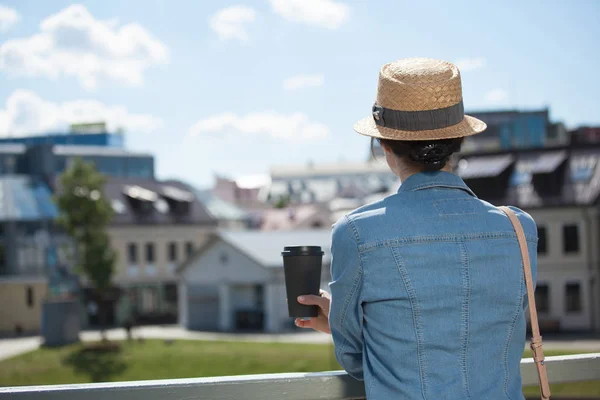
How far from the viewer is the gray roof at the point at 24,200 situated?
42.5m

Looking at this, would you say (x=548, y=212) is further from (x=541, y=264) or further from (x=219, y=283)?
(x=219, y=283)

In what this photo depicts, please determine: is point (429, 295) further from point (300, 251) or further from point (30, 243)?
point (30, 243)

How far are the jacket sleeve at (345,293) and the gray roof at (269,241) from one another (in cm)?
3461

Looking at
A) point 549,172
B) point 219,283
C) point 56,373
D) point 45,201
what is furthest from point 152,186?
point 549,172

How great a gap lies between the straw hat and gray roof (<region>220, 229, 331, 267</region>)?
34616 mm

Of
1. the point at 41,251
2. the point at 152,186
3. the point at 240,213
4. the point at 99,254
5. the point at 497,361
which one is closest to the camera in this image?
the point at 497,361

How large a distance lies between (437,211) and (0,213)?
1685 inches

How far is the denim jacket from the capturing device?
223 centimetres

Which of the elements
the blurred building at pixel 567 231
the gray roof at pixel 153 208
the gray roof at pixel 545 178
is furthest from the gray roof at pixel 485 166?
the gray roof at pixel 153 208

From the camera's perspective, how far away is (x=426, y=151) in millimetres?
2367

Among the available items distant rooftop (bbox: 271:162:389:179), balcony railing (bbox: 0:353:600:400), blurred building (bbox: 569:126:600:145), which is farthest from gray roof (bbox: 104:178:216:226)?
distant rooftop (bbox: 271:162:389:179)

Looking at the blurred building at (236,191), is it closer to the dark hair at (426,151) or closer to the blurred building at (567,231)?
the blurred building at (567,231)

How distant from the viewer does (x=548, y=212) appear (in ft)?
108

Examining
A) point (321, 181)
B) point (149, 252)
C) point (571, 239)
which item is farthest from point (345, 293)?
point (321, 181)
